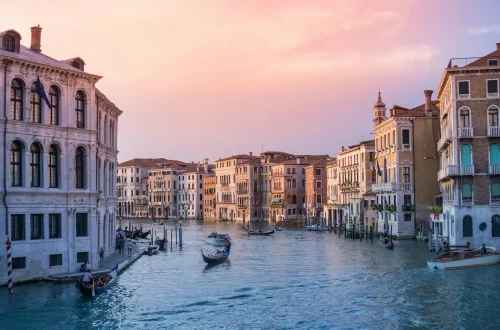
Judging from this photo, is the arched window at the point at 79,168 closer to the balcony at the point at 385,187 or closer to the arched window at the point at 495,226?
the arched window at the point at 495,226

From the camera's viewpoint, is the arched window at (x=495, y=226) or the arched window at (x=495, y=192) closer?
the arched window at (x=495, y=226)

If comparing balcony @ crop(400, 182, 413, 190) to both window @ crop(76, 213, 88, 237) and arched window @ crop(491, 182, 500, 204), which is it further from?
window @ crop(76, 213, 88, 237)

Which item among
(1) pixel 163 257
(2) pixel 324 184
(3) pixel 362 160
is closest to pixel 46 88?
(1) pixel 163 257

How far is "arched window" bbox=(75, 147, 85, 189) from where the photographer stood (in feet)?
73.8

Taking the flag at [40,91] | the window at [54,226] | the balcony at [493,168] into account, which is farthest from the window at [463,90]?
the window at [54,226]

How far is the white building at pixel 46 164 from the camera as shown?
2030 cm

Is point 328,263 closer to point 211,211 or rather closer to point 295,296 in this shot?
point 295,296

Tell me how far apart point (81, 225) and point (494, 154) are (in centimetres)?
1794

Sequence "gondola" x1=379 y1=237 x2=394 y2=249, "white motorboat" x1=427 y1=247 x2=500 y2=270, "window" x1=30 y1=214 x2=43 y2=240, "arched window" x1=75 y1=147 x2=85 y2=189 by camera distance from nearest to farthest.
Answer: "window" x1=30 y1=214 x2=43 y2=240
"arched window" x1=75 y1=147 x2=85 y2=189
"white motorboat" x1=427 y1=247 x2=500 y2=270
"gondola" x1=379 y1=237 x2=394 y2=249

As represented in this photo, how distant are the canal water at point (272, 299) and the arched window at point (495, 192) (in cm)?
415

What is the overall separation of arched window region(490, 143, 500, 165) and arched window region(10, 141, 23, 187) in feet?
64.5

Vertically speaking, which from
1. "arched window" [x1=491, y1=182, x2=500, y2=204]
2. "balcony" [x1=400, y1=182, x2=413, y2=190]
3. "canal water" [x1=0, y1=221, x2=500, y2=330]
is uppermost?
"balcony" [x1=400, y1=182, x2=413, y2=190]

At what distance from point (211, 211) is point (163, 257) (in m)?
62.9

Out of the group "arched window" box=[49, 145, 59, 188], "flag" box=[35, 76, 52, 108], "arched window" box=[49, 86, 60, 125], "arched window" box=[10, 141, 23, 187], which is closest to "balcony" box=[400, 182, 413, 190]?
"arched window" box=[49, 145, 59, 188]
